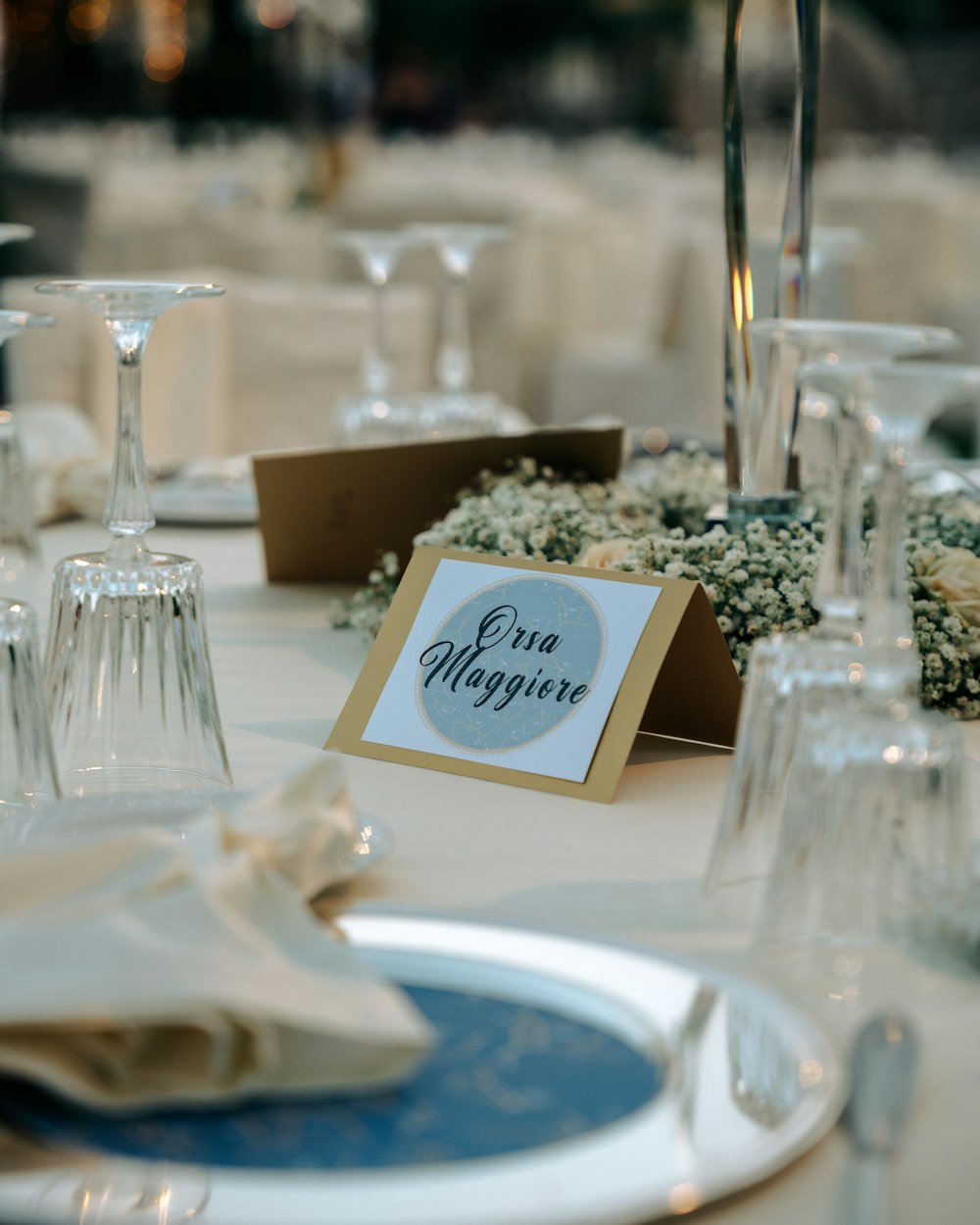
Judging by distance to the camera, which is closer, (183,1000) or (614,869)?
(183,1000)

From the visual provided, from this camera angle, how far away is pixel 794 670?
2.57ft

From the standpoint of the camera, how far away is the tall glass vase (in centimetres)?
131

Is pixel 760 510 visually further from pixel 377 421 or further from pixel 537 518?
pixel 377 421

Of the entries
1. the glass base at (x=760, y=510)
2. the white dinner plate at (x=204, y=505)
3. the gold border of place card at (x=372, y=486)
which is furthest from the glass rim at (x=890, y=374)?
the white dinner plate at (x=204, y=505)

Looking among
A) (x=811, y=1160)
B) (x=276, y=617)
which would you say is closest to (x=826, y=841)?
(x=811, y=1160)

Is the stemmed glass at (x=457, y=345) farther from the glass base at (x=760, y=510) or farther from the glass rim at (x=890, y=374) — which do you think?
the glass rim at (x=890, y=374)

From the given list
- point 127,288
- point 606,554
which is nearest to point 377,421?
point 606,554

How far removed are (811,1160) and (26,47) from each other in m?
12.4

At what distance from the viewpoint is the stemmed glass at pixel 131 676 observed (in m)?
0.97

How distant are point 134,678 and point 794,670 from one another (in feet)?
1.34

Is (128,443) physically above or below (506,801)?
above

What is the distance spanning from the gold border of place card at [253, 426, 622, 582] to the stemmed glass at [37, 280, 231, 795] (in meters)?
0.47

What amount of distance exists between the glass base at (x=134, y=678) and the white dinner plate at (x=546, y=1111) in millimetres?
341

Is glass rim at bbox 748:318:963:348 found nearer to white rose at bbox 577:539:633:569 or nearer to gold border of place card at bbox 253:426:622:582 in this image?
white rose at bbox 577:539:633:569
